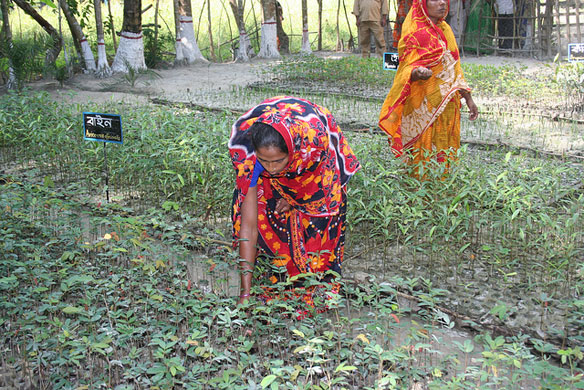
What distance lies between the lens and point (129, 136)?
5250 millimetres

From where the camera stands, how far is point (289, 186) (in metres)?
3.05

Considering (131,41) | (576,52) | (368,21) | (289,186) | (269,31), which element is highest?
(368,21)

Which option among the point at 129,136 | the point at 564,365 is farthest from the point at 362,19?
the point at 564,365

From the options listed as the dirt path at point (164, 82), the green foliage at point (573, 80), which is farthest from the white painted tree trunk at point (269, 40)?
the green foliage at point (573, 80)

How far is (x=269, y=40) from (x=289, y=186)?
11626 millimetres

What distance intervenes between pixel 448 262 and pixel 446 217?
319 millimetres

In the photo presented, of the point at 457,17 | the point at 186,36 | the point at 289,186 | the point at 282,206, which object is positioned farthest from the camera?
the point at 457,17

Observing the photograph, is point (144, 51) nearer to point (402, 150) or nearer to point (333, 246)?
point (402, 150)

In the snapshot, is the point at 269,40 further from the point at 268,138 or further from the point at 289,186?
the point at 268,138

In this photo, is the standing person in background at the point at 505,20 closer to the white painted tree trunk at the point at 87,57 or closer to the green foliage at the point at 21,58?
the white painted tree trunk at the point at 87,57

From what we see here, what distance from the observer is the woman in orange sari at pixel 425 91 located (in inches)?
184

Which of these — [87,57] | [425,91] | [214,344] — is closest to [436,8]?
[425,91]

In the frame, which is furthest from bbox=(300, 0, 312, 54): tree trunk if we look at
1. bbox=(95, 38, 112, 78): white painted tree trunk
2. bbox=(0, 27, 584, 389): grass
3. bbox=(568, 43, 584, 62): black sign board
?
bbox=(0, 27, 584, 389): grass

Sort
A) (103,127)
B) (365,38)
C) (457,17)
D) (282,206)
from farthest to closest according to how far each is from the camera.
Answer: (457,17), (365,38), (103,127), (282,206)
